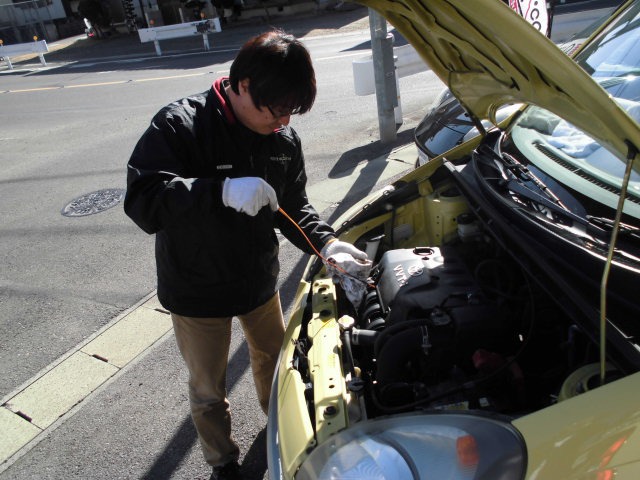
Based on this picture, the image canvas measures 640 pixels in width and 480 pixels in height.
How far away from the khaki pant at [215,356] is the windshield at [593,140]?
1.37 meters

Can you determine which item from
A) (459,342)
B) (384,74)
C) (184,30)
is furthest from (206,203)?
(184,30)

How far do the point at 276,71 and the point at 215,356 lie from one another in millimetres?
1221

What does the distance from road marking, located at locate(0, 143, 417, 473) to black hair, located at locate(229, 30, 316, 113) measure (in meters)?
2.21

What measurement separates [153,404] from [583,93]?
265cm

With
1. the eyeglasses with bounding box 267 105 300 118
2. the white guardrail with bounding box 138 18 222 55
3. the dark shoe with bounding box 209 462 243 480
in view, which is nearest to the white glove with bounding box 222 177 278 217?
the eyeglasses with bounding box 267 105 300 118

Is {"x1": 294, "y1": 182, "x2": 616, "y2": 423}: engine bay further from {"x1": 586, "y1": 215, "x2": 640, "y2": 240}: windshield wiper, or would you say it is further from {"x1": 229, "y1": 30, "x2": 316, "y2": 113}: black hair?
{"x1": 229, "y1": 30, "x2": 316, "y2": 113}: black hair

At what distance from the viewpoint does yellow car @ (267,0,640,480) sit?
1.24 m

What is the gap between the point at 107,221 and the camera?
5387mm

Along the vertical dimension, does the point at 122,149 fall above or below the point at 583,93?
below

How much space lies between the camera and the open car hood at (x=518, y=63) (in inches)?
50.3

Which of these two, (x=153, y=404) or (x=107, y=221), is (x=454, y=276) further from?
(x=107, y=221)

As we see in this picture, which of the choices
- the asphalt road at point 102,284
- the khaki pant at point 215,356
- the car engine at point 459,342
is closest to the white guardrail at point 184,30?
the asphalt road at point 102,284

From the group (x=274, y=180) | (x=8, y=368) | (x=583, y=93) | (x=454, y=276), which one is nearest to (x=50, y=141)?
(x=8, y=368)

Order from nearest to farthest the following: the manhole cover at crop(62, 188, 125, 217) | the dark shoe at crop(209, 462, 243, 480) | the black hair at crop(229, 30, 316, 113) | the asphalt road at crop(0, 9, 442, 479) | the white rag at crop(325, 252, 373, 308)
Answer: the black hair at crop(229, 30, 316, 113), the white rag at crop(325, 252, 373, 308), the dark shoe at crop(209, 462, 243, 480), the asphalt road at crop(0, 9, 442, 479), the manhole cover at crop(62, 188, 125, 217)
